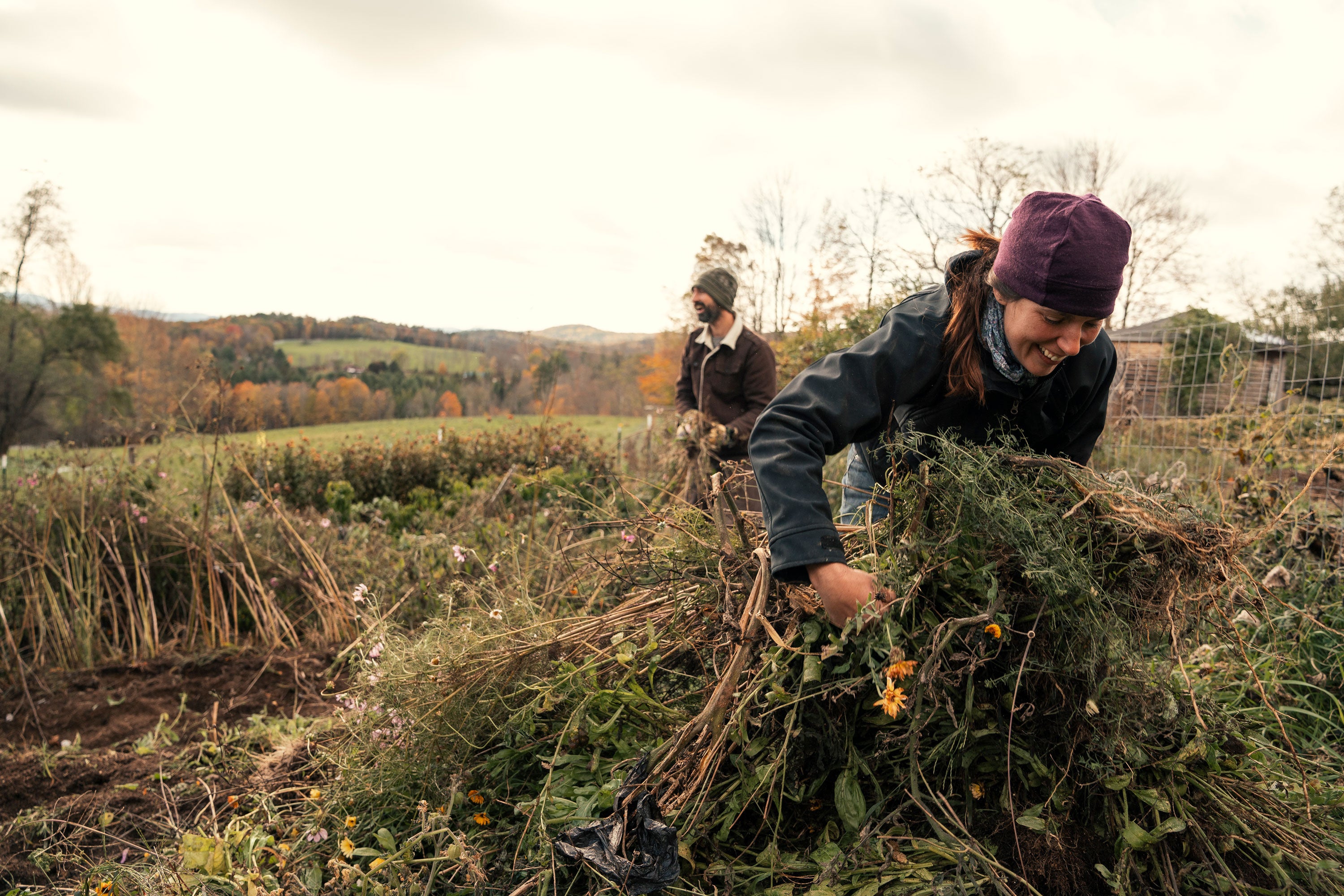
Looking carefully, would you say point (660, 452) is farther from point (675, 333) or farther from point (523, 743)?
point (675, 333)

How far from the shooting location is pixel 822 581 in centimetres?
149

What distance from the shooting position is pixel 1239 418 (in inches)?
183

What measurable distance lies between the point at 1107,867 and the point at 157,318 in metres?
32.5

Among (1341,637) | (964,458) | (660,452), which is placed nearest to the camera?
(964,458)

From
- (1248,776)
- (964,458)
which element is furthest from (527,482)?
(1248,776)

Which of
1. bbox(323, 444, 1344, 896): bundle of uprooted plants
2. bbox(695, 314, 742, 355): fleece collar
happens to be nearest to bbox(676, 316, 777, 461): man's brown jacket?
bbox(695, 314, 742, 355): fleece collar

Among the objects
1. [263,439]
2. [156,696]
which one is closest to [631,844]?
[156,696]

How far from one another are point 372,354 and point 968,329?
2152 centimetres

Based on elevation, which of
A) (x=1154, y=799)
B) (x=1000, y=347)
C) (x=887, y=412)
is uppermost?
(x=1000, y=347)

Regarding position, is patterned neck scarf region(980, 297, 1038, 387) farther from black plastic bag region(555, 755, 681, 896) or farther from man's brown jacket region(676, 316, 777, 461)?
man's brown jacket region(676, 316, 777, 461)

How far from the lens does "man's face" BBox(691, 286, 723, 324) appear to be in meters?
4.89

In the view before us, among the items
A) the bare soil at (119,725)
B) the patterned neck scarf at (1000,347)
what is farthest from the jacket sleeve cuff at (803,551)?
the bare soil at (119,725)

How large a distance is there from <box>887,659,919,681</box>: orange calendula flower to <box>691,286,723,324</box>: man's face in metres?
3.67

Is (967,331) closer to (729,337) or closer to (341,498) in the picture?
(729,337)
